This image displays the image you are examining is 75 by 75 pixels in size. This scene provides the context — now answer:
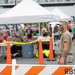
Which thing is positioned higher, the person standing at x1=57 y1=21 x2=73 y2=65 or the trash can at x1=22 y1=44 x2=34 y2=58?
the person standing at x1=57 y1=21 x2=73 y2=65

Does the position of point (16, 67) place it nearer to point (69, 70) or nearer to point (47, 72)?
point (47, 72)

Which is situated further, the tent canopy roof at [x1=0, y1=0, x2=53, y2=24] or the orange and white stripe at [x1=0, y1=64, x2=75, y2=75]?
the tent canopy roof at [x1=0, y1=0, x2=53, y2=24]

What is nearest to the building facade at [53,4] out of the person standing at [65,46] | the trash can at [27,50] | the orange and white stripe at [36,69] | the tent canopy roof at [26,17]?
the trash can at [27,50]

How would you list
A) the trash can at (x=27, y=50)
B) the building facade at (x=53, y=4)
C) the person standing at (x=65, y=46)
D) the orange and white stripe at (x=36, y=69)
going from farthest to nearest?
1. the building facade at (x=53, y=4)
2. the trash can at (x=27, y=50)
3. the person standing at (x=65, y=46)
4. the orange and white stripe at (x=36, y=69)

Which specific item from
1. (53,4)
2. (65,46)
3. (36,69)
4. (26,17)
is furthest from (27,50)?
(53,4)

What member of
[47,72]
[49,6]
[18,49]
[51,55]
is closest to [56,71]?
[47,72]

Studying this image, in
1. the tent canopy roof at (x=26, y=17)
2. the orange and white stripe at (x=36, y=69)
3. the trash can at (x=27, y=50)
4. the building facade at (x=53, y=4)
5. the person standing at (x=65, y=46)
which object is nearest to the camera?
the orange and white stripe at (x=36, y=69)

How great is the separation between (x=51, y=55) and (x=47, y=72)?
764 cm

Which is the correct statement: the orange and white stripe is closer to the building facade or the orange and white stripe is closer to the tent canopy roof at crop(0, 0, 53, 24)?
the tent canopy roof at crop(0, 0, 53, 24)

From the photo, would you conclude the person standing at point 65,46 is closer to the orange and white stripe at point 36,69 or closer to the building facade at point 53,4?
the orange and white stripe at point 36,69

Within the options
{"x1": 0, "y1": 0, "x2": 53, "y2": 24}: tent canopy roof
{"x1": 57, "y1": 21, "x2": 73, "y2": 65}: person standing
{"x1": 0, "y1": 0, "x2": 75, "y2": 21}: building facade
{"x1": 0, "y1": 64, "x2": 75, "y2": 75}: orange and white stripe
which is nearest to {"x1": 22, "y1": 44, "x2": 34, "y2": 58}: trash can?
{"x1": 0, "y1": 0, "x2": 53, "y2": 24}: tent canopy roof

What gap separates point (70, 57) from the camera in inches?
275

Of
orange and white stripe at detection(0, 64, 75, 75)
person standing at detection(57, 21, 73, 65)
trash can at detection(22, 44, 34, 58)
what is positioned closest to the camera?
orange and white stripe at detection(0, 64, 75, 75)

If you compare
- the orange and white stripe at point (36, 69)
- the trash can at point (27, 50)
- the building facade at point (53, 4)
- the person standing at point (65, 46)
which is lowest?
the trash can at point (27, 50)
